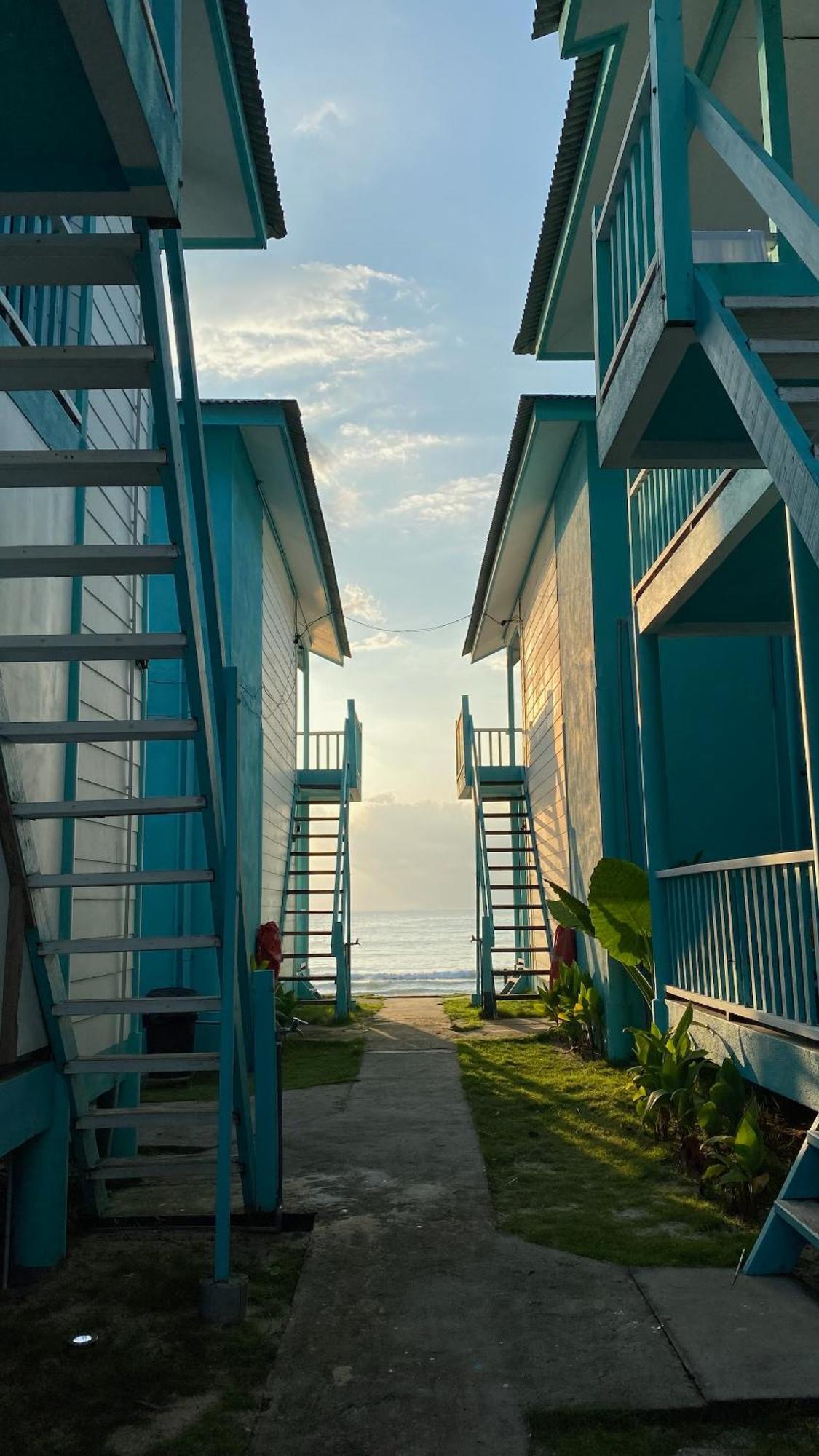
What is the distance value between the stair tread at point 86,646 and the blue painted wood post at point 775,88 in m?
3.41

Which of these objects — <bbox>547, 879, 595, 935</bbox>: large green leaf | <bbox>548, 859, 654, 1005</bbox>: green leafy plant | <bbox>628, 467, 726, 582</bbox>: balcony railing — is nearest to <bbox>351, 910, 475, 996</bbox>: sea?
<bbox>547, 879, 595, 935</bbox>: large green leaf

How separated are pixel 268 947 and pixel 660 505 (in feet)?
20.0

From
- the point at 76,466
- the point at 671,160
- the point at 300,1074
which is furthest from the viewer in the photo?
the point at 300,1074

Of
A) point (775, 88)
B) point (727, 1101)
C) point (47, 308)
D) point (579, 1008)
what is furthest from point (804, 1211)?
point (579, 1008)

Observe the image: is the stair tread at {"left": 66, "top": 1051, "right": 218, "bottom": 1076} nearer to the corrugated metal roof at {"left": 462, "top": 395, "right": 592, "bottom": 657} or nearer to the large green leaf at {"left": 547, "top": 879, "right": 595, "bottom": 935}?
the large green leaf at {"left": 547, "top": 879, "right": 595, "bottom": 935}

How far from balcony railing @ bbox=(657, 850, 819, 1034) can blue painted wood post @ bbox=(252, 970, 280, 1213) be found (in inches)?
93.4

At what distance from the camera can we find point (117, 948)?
14.5 feet

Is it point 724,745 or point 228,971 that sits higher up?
point 724,745

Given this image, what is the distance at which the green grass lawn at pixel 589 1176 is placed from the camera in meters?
4.43

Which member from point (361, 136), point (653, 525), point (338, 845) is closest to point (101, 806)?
point (653, 525)

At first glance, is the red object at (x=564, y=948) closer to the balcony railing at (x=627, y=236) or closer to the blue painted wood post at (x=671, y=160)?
the balcony railing at (x=627, y=236)

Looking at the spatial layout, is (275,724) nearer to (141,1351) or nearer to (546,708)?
(546,708)

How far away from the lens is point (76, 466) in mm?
3492

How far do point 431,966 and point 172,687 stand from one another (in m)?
37.7
